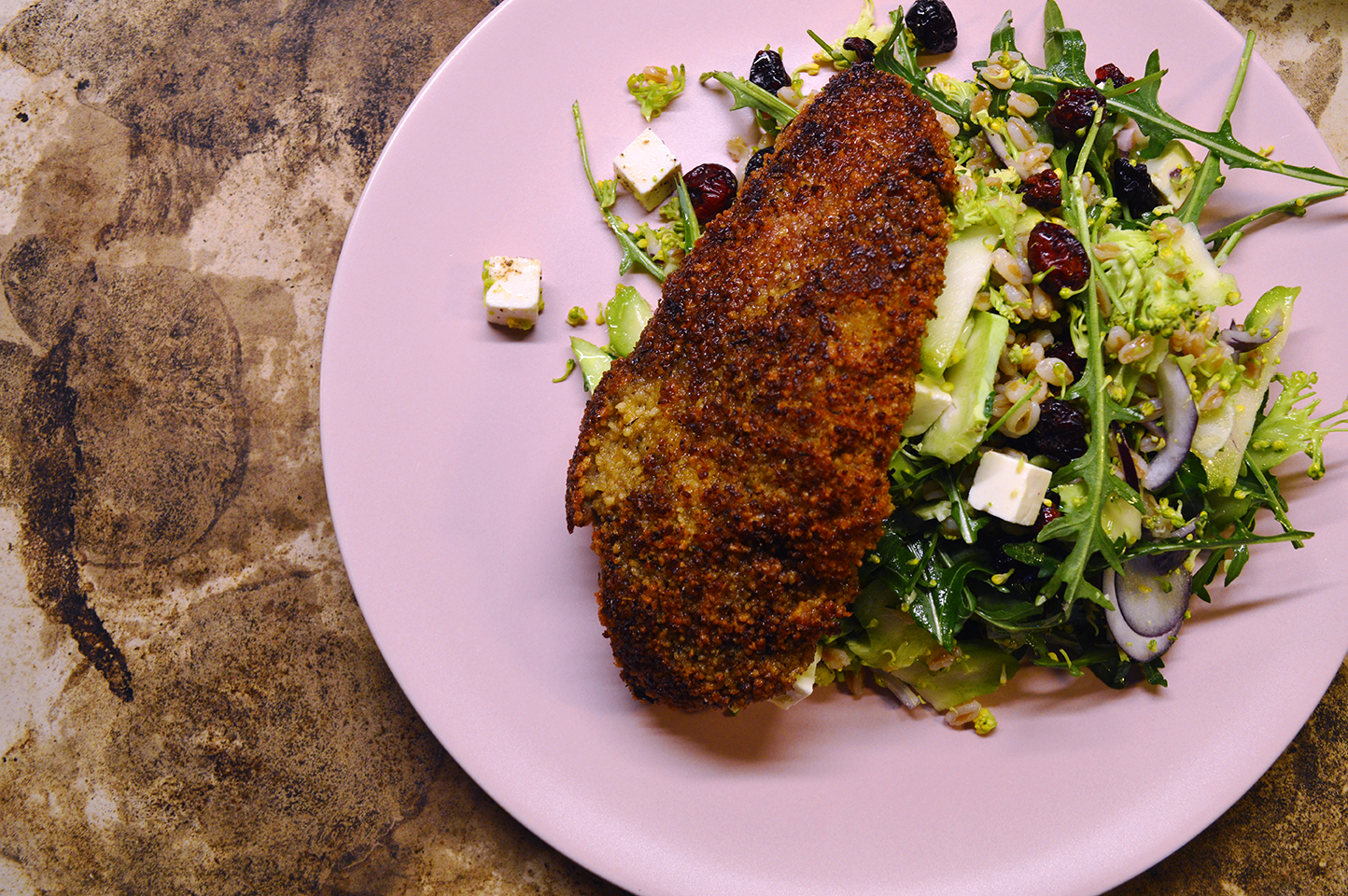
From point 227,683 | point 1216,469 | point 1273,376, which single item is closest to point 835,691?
point 1216,469

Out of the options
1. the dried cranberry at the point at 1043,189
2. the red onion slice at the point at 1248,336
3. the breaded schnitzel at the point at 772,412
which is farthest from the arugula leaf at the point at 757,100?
the red onion slice at the point at 1248,336

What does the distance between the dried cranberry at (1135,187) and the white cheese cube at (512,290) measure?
1.93 meters

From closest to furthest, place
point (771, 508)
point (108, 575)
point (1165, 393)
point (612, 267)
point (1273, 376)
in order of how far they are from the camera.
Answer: point (771, 508)
point (1165, 393)
point (1273, 376)
point (612, 267)
point (108, 575)

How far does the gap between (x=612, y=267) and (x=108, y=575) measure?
217 centimetres

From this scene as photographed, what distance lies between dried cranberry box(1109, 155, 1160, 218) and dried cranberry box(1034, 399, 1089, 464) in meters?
0.80

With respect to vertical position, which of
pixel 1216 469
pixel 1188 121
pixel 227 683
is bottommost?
pixel 227 683

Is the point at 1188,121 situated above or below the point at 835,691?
above

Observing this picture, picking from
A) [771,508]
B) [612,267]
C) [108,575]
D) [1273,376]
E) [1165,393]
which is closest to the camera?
[771,508]

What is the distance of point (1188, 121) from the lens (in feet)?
8.39

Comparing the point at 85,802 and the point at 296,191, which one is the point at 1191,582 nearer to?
the point at 296,191

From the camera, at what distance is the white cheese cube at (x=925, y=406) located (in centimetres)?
205

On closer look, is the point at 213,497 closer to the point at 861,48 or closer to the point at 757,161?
the point at 757,161

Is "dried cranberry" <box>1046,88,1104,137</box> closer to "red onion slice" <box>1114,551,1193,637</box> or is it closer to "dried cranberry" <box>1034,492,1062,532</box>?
"dried cranberry" <box>1034,492,1062,532</box>

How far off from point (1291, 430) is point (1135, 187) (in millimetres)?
903
